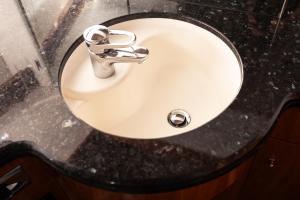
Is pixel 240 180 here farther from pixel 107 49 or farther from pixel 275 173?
pixel 107 49

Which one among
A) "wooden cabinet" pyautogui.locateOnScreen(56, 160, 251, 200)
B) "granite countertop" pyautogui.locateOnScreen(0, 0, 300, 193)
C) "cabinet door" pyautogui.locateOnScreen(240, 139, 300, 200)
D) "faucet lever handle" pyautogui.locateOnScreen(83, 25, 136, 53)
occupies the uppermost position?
"faucet lever handle" pyautogui.locateOnScreen(83, 25, 136, 53)

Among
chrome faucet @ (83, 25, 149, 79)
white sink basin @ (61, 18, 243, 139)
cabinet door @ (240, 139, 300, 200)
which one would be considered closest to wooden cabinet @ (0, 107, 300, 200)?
cabinet door @ (240, 139, 300, 200)

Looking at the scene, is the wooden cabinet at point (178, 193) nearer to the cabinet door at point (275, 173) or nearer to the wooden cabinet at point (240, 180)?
the wooden cabinet at point (240, 180)

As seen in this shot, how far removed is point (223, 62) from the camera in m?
0.80

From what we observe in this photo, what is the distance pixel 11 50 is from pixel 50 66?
0.42 ft

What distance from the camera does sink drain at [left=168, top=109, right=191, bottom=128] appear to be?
32.5 inches

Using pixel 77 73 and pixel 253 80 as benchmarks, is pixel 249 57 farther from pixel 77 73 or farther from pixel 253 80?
pixel 77 73

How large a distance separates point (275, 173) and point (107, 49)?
24.8 inches

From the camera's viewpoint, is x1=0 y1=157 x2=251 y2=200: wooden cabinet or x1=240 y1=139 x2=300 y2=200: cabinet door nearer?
x1=0 y1=157 x2=251 y2=200: wooden cabinet

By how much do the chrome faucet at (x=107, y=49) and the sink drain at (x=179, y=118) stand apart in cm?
20

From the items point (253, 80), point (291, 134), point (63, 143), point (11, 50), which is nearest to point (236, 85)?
point (253, 80)

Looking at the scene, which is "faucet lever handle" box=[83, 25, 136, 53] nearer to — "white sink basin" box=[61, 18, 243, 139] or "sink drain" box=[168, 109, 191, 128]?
"white sink basin" box=[61, 18, 243, 139]

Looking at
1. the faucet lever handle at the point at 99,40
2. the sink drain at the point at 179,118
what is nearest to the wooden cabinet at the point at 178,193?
the sink drain at the point at 179,118

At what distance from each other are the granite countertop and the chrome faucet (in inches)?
3.7
